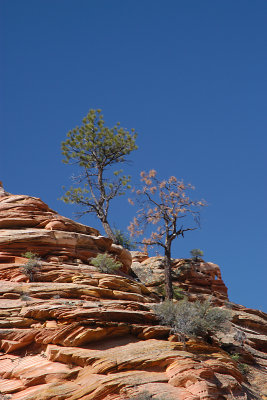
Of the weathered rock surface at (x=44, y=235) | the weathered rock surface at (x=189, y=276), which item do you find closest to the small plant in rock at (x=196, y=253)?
the weathered rock surface at (x=189, y=276)

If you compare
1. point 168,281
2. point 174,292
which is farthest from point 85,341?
point 174,292

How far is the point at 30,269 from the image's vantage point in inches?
639

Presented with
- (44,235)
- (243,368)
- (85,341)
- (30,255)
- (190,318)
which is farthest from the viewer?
(44,235)

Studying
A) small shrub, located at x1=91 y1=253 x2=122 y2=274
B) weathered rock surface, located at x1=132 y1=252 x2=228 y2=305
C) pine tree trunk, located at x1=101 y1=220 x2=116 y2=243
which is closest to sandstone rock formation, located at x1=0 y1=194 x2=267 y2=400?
small shrub, located at x1=91 y1=253 x2=122 y2=274

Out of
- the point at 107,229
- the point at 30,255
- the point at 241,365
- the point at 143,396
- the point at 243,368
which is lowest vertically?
the point at 143,396

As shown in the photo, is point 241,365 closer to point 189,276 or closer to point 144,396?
point 144,396

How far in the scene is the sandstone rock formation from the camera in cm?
1131

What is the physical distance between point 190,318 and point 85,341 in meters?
3.89

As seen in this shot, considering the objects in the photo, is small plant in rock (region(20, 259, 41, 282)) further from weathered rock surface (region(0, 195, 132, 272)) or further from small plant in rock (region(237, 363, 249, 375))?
small plant in rock (region(237, 363, 249, 375))

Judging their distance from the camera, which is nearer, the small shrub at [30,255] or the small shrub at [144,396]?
the small shrub at [144,396]

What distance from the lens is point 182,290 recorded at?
83.8 feet

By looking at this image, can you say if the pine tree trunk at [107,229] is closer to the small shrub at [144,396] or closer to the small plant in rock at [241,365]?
the small plant in rock at [241,365]

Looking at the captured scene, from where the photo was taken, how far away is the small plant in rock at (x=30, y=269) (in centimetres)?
1611

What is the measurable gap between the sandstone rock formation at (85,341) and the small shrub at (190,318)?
413 millimetres
